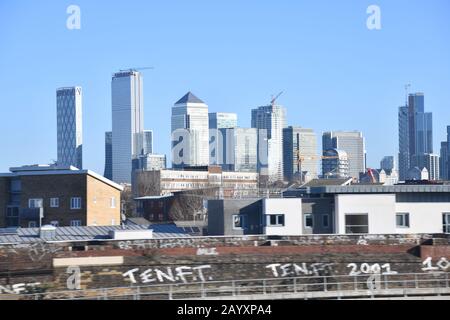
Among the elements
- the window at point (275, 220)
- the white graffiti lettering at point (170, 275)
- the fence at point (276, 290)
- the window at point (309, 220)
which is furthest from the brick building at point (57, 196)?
the fence at point (276, 290)

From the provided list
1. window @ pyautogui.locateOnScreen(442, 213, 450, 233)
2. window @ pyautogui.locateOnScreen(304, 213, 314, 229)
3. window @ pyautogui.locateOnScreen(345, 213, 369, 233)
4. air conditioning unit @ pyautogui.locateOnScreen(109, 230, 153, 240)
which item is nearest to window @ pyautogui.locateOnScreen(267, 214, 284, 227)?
window @ pyautogui.locateOnScreen(304, 213, 314, 229)

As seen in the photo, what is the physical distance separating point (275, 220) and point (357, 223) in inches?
195

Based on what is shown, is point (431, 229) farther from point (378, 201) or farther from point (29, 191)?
point (29, 191)

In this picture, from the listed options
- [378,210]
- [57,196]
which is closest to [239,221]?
[378,210]

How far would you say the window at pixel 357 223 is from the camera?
53.7 metres

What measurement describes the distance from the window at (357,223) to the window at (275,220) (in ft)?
12.9

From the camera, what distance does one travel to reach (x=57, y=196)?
225 feet

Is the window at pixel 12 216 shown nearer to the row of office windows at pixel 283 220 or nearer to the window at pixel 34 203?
the window at pixel 34 203

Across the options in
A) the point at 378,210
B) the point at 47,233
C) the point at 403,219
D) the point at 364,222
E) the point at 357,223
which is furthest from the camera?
the point at 403,219

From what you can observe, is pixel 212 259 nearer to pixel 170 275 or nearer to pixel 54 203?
pixel 170 275

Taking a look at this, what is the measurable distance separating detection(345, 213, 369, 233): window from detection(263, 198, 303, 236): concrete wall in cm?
286

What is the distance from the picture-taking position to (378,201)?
53.5 meters
